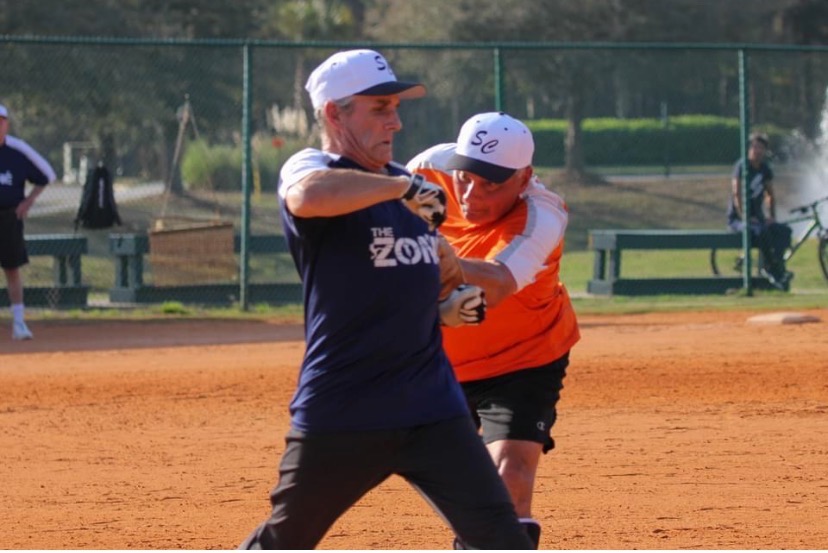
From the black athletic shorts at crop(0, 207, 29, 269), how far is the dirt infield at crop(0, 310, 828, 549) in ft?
2.60

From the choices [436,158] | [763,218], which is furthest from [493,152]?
[763,218]

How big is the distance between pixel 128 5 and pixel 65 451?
2319 cm

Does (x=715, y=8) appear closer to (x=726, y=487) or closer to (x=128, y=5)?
(x=128, y=5)

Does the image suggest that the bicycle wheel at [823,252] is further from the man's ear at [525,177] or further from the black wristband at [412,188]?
the black wristband at [412,188]

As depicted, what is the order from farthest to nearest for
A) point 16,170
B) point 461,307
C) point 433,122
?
point 433,122, point 16,170, point 461,307

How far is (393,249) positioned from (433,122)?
64.2 ft

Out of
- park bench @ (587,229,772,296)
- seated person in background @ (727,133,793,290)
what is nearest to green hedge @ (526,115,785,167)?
park bench @ (587,229,772,296)

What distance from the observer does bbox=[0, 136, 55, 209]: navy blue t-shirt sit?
1369 centimetres

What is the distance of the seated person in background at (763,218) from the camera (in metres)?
17.4

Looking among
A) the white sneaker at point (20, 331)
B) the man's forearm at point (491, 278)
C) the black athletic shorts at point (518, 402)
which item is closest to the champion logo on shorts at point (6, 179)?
the white sneaker at point (20, 331)

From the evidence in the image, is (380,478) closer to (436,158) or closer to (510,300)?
(510,300)

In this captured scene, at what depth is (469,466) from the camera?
425cm

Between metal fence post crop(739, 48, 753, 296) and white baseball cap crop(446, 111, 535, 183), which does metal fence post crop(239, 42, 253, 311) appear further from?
white baseball cap crop(446, 111, 535, 183)

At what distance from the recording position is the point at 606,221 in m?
24.8
